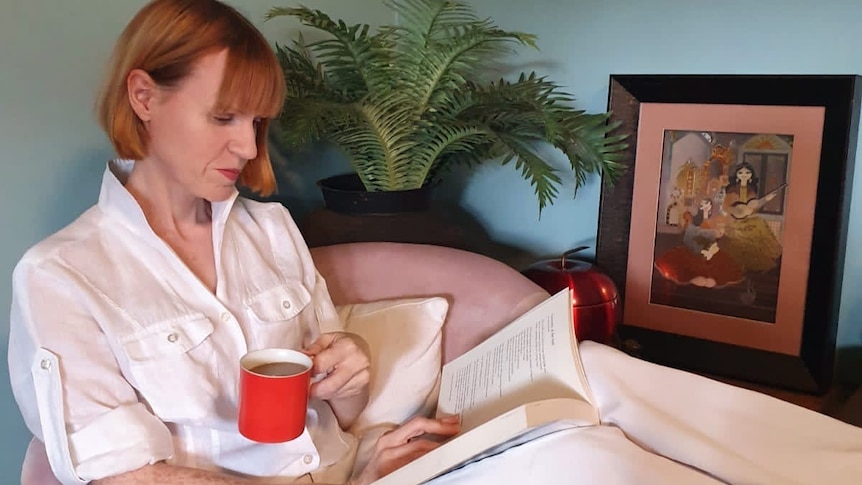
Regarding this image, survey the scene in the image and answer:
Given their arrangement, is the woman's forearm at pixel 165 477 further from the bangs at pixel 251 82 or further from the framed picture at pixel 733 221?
the framed picture at pixel 733 221

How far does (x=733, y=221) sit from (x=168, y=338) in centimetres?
106

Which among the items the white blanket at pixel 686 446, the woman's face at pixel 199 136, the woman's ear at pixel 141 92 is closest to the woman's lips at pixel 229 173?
Result: the woman's face at pixel 199 136

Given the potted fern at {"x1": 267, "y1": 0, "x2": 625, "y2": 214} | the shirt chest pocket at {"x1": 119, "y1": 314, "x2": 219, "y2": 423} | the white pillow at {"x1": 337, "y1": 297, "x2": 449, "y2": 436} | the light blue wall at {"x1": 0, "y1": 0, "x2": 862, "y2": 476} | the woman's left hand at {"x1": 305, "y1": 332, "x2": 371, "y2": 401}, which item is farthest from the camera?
the potted fern at {"x1": 267, "y1": 0, "x2": 625, "y2": 214}

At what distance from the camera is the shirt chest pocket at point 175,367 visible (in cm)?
88

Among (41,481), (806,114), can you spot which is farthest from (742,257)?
(41,481)

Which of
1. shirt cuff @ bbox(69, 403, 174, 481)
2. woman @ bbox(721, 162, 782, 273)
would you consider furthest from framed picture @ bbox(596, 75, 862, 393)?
shirt cuff @ bbox(69, 403, 174, 481)

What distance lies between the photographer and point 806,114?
1348 mm

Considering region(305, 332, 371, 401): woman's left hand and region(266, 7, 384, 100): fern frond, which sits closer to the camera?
→ region(305, 332, 371, 401): woman's left hand

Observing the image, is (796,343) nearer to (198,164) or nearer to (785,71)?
(785,71)

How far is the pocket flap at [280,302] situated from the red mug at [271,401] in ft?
0.68

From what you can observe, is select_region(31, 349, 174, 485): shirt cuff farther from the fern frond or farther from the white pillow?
the fern frond

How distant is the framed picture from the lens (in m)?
1.35

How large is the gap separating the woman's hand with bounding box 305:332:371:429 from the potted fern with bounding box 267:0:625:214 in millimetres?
398

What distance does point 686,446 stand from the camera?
86cm
